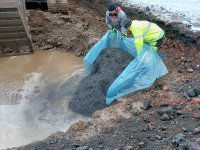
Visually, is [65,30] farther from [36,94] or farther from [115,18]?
[115,18]

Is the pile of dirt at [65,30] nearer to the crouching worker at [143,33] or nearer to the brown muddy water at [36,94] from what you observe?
the brown muddy water at [36,94]

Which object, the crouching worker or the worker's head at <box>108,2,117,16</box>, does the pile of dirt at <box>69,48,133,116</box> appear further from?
the worker's head at <box>108,2,117,16</box>

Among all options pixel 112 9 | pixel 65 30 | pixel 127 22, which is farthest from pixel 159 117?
pixel 65 30

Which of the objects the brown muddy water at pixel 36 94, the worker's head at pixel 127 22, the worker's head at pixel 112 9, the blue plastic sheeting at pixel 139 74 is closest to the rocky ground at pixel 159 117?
the blue plastic sheeting at pixel 139 74

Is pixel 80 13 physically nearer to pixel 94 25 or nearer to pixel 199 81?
pixel 94 25

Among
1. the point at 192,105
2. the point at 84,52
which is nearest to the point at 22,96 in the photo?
the point at 84,52

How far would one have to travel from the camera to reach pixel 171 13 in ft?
39.3

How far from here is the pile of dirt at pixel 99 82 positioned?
8.94 m

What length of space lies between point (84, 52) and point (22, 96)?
2889 mm

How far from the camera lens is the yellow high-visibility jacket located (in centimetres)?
876

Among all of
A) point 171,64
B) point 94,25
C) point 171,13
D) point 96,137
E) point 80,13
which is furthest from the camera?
point 80,13

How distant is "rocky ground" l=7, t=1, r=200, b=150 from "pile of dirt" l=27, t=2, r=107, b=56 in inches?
110

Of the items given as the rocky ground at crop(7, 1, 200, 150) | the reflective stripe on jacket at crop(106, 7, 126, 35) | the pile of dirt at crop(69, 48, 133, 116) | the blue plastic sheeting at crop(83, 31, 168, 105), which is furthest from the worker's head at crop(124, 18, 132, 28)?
the rocky ground at crop(7, 1, 200, 150)

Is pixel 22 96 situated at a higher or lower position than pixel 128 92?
lower
